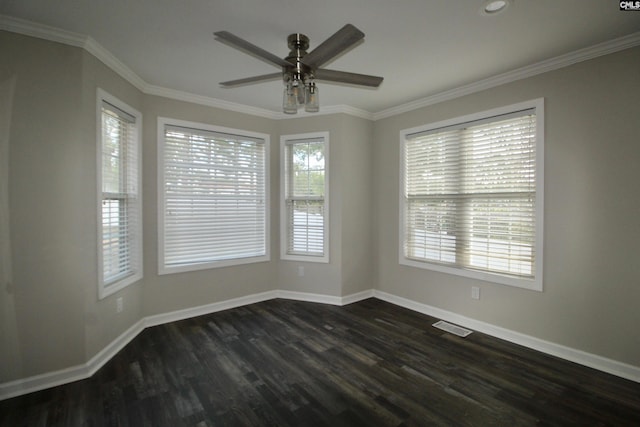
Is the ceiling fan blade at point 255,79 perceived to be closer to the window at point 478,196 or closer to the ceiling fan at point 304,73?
the ceiling fan at point 304,73

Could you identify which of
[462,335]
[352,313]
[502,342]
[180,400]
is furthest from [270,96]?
[502,342]

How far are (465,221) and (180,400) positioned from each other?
311 cm

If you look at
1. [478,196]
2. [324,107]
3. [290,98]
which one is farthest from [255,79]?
[478,196]

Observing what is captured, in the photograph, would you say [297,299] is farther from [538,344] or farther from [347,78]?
[347,78]

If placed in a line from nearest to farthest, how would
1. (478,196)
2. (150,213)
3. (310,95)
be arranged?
(310,95)
(478,196)
(150,213)

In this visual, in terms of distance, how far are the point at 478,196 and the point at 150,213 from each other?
3.54 metres

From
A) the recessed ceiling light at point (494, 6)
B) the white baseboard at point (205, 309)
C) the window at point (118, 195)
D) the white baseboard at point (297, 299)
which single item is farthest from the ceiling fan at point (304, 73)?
the white baseboard at point (205, 309)

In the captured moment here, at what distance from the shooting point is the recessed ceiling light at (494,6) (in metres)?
1.91

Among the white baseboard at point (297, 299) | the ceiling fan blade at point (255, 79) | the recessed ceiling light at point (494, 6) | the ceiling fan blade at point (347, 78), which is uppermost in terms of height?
the recessed ceiling light at point (494, 6)

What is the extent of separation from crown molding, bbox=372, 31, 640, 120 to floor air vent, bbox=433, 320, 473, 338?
2541 mm

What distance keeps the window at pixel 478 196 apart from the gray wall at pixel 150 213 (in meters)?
0.12

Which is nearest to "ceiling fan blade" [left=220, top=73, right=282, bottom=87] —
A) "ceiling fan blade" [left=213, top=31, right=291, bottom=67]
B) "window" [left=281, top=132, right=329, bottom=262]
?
"ceiling fan blade" [left=213, top=31, right=291, bottom=67]

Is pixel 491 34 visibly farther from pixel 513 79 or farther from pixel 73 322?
pixel 73 322

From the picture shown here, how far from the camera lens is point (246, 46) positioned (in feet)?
5.41
